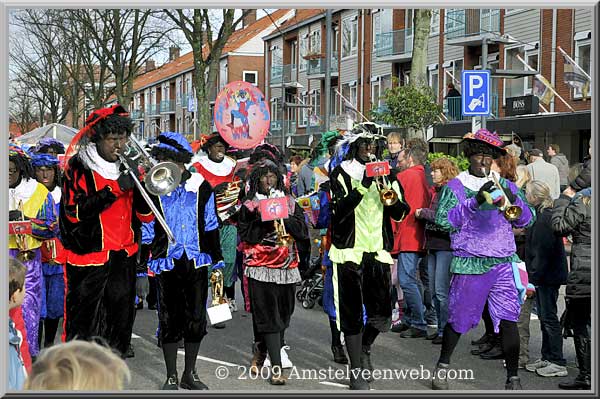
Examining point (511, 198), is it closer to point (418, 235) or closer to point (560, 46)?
point (418, 235)

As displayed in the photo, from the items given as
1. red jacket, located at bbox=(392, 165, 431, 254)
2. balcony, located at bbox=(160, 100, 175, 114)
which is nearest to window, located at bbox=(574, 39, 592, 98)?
red jacket, located at bbox=(392, 165, 431, 254)

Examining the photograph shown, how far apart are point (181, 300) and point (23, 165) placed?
6.19 ft

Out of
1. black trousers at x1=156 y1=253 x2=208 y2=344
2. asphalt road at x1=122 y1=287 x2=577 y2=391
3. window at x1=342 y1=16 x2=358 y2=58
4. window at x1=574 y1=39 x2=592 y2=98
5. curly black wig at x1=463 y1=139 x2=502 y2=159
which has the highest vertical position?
window at x1=342 y1=16 x2=358 y2=58

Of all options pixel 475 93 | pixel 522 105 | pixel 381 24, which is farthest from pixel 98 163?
pixel 381 24

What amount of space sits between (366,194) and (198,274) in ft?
4.51

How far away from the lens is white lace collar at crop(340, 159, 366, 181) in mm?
6523

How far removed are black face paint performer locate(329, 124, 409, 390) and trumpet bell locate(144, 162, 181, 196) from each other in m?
1.33

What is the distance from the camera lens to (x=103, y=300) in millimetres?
5980

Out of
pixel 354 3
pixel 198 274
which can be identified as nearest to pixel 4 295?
pixel 198 274

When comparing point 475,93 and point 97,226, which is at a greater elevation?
point 475,93

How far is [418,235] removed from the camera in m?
8.50

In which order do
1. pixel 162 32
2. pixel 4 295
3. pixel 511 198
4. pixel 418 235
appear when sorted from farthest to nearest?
1. pixel 162 32
2. pixel 418 235
3. pixel 511 198
4. pixel 4 295

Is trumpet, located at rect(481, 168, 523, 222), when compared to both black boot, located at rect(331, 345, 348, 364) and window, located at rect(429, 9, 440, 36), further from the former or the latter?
window, located at rect(429, 9, 440, 36)

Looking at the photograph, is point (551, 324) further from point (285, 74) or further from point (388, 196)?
point (285, 74)
